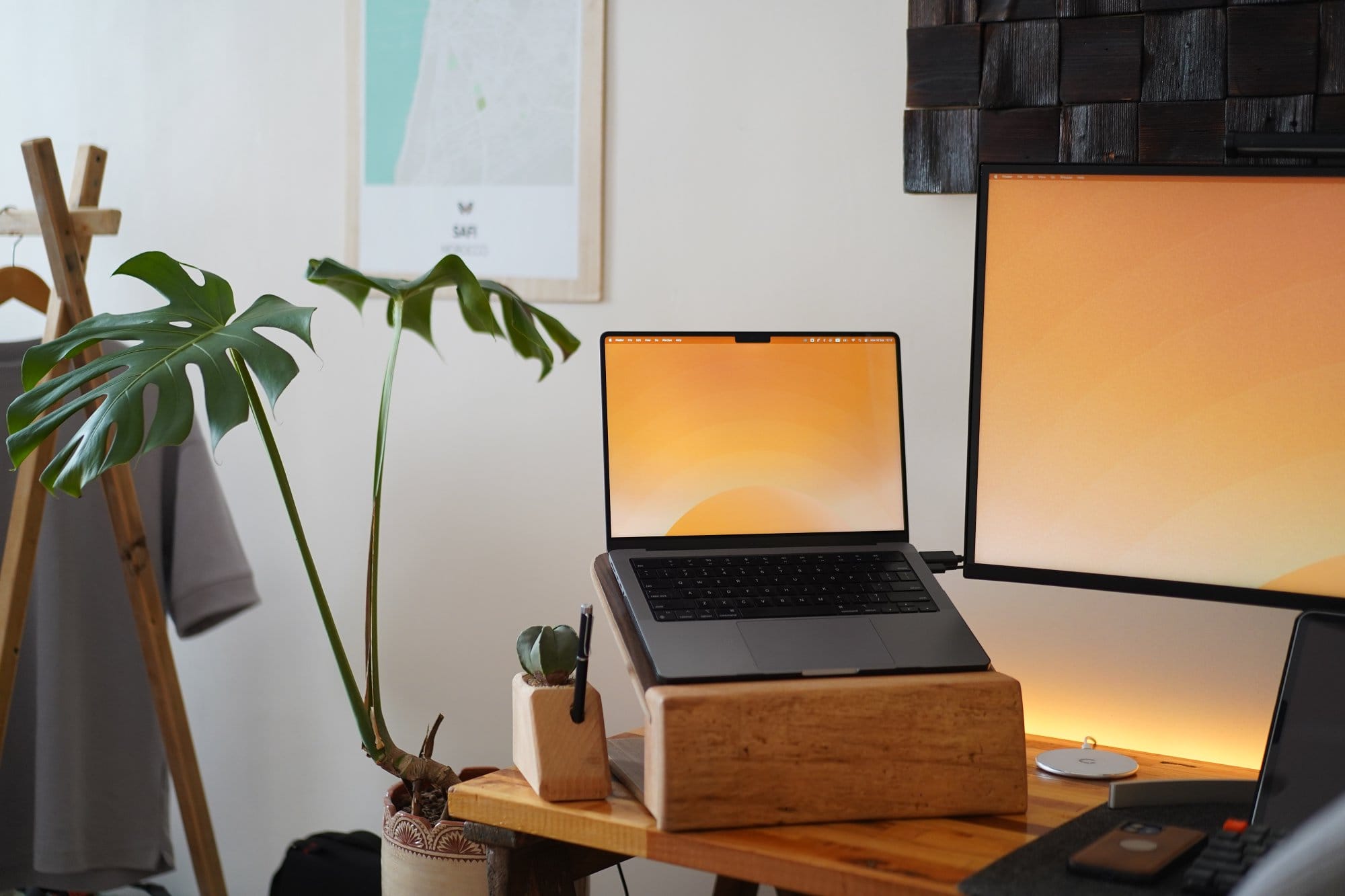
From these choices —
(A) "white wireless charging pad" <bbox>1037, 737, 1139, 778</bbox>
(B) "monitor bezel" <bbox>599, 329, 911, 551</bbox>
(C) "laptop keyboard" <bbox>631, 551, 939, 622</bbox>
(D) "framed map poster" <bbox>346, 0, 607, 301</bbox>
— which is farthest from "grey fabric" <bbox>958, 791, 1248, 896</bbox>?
(D) "framed map poster" <bbox>346, 0, 607, 301</bbox>

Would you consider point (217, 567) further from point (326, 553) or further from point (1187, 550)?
point (1187, 550)

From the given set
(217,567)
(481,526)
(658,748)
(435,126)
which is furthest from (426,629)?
(658,748)

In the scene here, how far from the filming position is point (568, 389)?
1687mm

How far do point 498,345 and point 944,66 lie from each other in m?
0.71

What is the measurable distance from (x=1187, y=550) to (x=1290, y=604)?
0.09 metres

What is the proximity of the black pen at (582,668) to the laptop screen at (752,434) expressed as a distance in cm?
14

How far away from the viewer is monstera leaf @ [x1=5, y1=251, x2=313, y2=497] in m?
1.14

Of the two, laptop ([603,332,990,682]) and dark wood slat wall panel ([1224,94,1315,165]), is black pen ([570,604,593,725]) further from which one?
dark wood slat wall panel ([1224,94,1315,165])

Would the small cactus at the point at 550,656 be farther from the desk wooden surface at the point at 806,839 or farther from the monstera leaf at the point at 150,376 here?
the monstera leaf at the point at 150,376

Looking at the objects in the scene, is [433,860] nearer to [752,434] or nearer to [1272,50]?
[752,434]

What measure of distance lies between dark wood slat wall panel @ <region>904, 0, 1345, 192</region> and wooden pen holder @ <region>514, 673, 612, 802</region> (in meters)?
0.75

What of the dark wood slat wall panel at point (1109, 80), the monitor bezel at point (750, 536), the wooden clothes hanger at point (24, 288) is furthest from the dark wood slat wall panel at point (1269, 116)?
the wooden clothes hanger at point (24, 288)

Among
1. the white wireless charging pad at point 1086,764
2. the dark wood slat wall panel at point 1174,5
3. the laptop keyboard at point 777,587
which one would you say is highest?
the dark wood slat wall panel at point 1174,5

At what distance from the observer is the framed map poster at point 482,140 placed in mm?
1654
